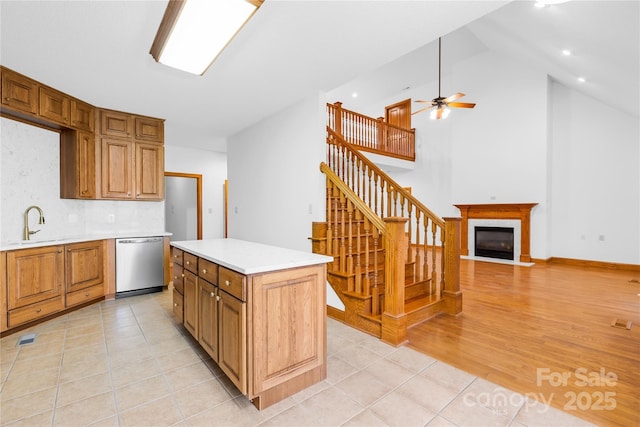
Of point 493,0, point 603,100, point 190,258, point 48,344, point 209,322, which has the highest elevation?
point 603,100

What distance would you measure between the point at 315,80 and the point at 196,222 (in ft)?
18.0

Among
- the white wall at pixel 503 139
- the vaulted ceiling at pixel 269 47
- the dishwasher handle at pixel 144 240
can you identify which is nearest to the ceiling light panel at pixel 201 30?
the vaulted ceiling at pixel 269 47

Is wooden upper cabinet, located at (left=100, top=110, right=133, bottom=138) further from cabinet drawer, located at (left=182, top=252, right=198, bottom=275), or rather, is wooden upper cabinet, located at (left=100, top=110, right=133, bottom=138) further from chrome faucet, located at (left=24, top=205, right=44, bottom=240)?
cabinet drawer, located at (left=182, top=252, right=198, bottom=275)

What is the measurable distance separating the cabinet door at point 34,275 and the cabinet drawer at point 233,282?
248cm

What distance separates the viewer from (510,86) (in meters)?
6.75

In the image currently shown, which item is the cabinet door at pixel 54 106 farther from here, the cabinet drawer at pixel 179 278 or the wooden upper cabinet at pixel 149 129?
the cabinet drawer at pixel 179 278

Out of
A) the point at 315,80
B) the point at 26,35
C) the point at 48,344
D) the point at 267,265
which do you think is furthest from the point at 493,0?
the point at 48,344

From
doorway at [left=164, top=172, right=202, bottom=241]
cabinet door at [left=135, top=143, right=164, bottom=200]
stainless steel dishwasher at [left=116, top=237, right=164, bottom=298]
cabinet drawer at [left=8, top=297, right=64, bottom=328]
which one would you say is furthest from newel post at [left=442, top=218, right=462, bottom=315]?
doorway at [left=164, top=172, right=202, bottom=241]

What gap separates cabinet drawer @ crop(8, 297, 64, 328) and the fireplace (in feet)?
26.2

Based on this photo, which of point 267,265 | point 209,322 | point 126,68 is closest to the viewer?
point 267,265

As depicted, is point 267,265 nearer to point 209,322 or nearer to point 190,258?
point 209,322

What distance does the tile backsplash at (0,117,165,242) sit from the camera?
321 cm

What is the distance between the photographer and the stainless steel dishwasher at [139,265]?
157 inches

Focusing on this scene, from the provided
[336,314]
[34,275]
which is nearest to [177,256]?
[34,275]
